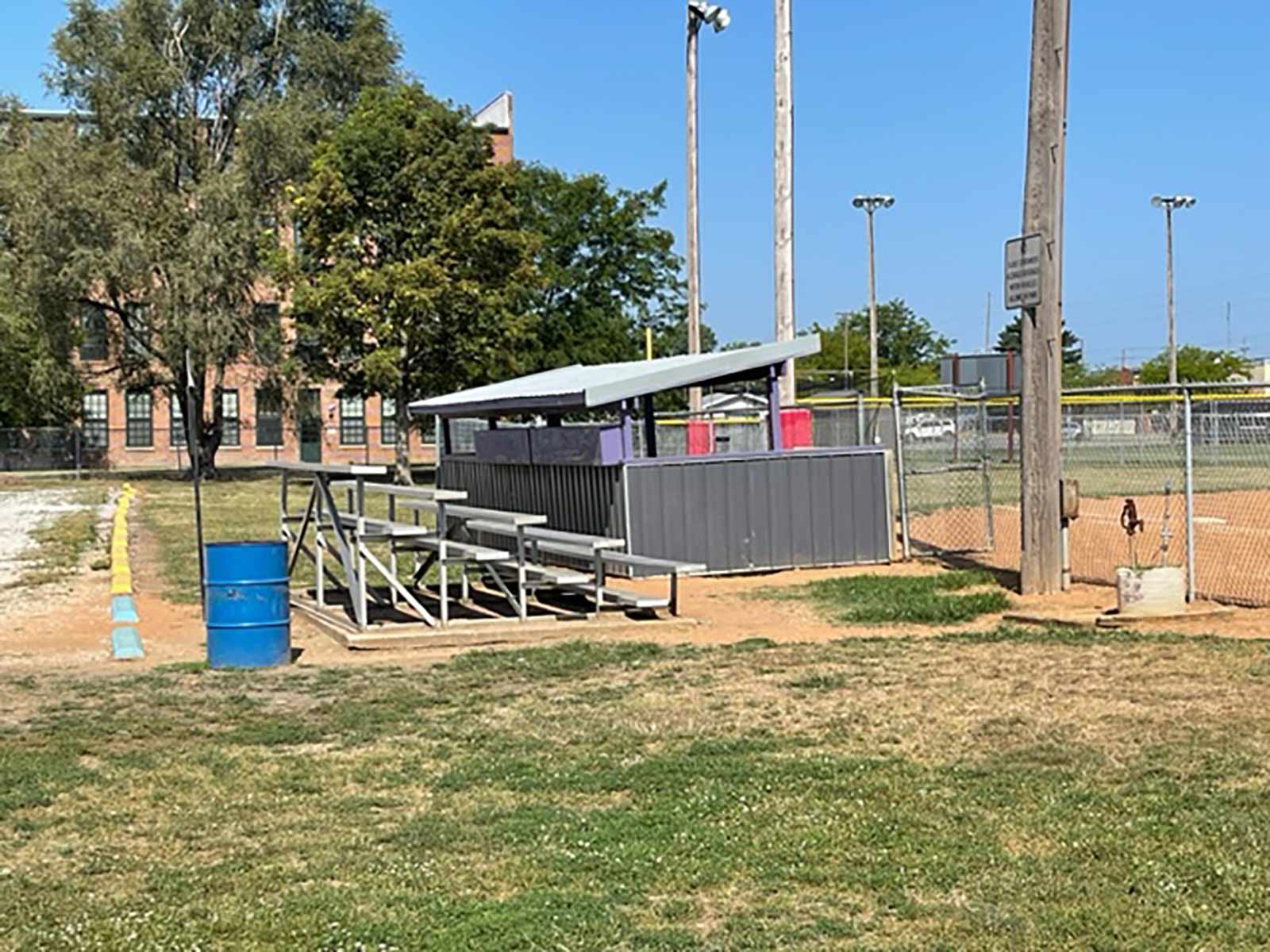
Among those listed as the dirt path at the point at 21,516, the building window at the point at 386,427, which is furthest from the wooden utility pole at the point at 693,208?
the building window at the point at 386,427

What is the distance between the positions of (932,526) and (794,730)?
14077 mm

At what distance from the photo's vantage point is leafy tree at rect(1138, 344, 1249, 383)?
78500mm

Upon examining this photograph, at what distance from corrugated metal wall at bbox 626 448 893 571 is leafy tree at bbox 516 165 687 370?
37.9 m

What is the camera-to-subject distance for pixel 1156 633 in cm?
1095

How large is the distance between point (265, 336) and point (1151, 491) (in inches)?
1033

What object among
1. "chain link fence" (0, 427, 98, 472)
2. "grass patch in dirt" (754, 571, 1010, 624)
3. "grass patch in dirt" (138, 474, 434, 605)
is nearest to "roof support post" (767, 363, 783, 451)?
"grass patch in dirt" (754, 571, 1010, 624)

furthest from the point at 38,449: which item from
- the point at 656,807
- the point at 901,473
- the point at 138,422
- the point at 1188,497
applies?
the point at 656,807

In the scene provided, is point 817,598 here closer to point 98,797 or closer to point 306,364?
point 98,797

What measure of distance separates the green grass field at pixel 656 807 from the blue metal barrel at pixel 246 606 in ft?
1.63

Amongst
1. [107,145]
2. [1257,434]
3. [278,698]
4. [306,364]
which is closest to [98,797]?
[278,698]

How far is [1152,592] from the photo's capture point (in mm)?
11633

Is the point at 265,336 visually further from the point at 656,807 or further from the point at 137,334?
the point at 656,807

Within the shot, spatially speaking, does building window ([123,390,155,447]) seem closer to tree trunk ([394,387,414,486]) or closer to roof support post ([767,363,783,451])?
tree trunk ([394,387,414,486])

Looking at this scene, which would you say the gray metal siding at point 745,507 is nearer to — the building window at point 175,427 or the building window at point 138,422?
the building window at point 175,427
